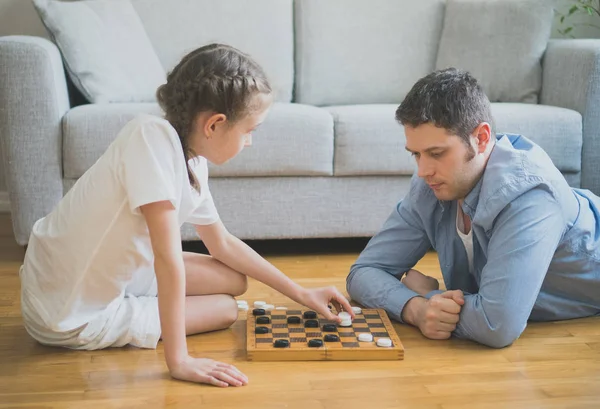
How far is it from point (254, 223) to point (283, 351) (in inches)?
37.2

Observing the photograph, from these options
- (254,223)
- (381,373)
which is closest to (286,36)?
(254,223)

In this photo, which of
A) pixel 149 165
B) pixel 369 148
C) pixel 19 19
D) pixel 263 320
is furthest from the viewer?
pixel 19 19

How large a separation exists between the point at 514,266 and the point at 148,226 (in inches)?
30.9

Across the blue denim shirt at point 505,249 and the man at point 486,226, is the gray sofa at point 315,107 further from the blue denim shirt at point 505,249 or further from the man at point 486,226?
the man at point 486,226

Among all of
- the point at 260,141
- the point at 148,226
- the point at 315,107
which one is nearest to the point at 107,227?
A: the point at 148,226

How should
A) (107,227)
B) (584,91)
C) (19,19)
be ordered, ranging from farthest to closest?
(19,19)
(584,91)
(107,227)

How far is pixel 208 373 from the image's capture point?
1.67 meters

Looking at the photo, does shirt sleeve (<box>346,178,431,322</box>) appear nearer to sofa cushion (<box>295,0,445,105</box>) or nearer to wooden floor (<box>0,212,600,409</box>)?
wooden floor (<box>0,212,600,409</box>)

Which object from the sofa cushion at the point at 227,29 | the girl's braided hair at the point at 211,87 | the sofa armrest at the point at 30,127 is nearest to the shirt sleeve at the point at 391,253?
the girl's braided hair at the point at 211,87

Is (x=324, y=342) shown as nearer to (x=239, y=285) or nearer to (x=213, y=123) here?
(x=239, y=285)

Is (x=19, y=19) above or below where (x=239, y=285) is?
above

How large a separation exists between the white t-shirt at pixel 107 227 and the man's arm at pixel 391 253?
0.51m

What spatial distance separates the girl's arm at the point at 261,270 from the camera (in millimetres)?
1960

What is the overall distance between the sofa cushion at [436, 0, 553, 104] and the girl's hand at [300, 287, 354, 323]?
1.54 meters
